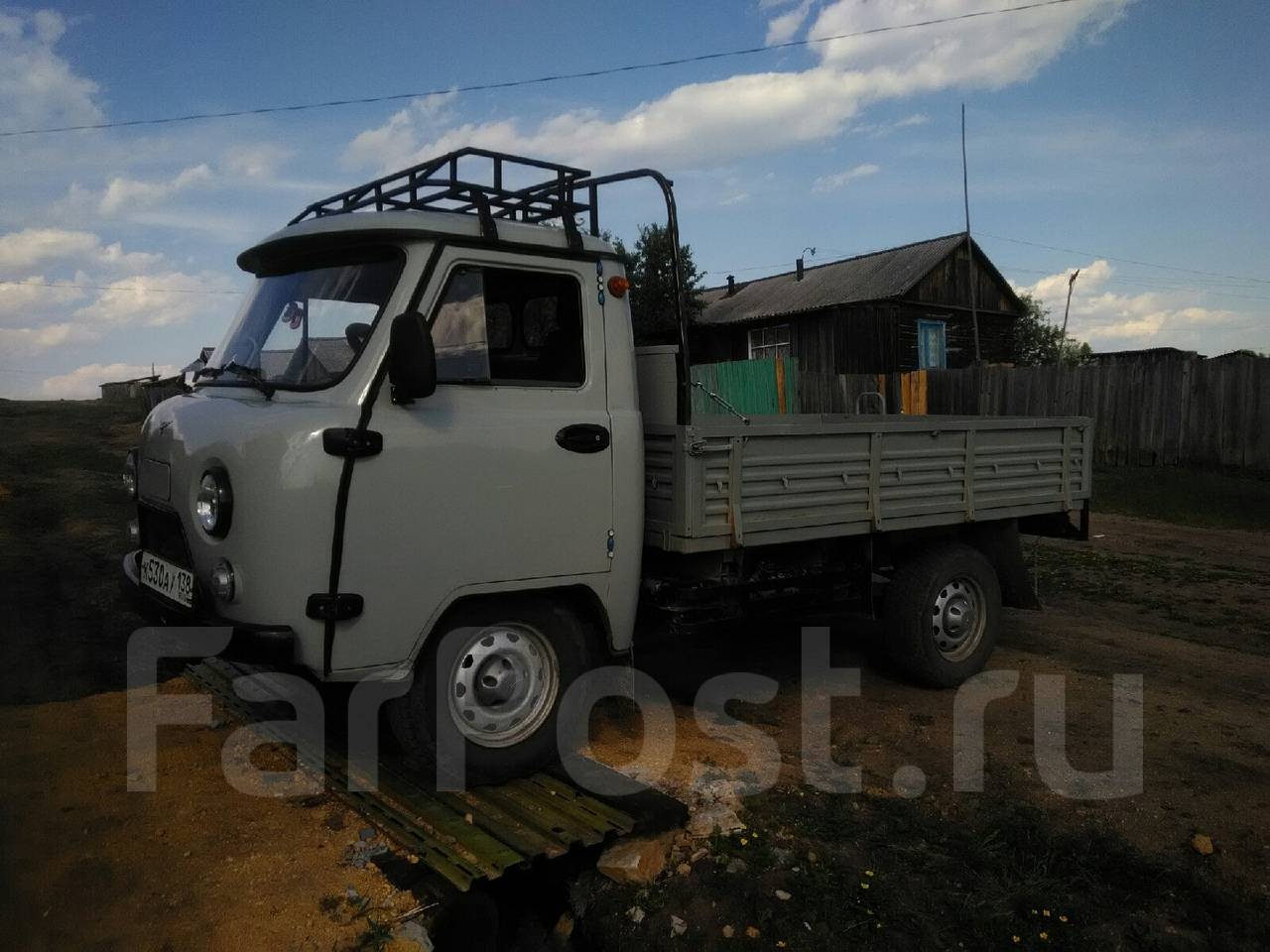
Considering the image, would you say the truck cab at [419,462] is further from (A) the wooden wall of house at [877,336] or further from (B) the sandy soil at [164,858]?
(A) the wooden wall of house at [877,336]

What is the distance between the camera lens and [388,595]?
12.8 feet

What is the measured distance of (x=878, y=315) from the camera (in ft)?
95.3

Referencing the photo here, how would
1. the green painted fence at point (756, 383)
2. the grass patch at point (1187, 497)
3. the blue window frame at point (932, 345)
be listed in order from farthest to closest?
the blue window frame at point (932, 345)
the green painted fence at point (756, 383)
the grass patch at point (1187, 497)

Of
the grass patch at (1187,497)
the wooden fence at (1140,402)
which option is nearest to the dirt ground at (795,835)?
the grass patch at (1187,497)

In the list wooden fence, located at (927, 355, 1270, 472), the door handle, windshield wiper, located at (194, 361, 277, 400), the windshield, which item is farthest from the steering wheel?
wooden fence, located at (927, 355, 1270, 472)

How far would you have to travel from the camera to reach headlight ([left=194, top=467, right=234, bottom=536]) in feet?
12.4

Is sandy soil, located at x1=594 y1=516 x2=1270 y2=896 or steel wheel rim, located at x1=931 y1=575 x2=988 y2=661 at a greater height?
steel wheel rim, located at x1=931 y1=575 x2=988 y2=661

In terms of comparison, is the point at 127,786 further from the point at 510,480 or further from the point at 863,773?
the point at 863,773

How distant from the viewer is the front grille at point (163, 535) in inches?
161

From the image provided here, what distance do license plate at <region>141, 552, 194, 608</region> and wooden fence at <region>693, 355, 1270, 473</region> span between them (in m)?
10.7

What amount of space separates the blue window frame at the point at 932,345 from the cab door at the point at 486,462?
2690 cm

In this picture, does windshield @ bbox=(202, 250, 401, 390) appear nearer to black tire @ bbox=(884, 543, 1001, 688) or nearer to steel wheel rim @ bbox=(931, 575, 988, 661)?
black tire @ bbox=(884, 543, 1001, 688)

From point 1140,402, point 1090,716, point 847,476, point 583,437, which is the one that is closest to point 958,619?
point 1090,716

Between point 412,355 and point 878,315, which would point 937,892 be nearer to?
point 412,355
